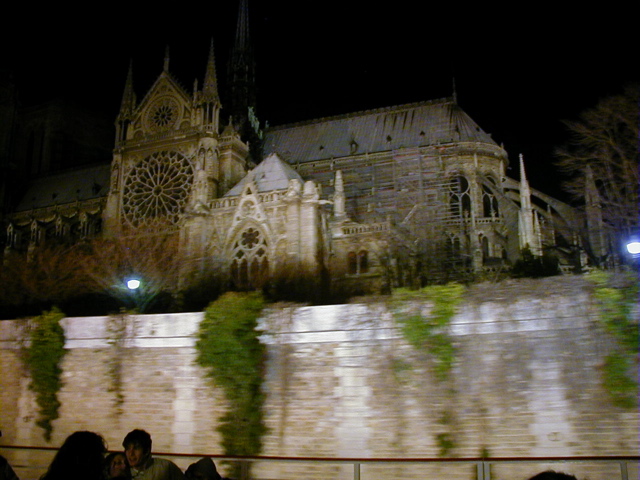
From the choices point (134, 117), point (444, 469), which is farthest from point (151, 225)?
point (444, 469)

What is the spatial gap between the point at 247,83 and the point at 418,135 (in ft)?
53.0

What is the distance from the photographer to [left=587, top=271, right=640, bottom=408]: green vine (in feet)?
31.8

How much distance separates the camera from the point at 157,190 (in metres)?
33.2

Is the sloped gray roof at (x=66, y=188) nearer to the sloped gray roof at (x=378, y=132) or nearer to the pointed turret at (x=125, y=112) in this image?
the pointed turret at (x=125, y=112)

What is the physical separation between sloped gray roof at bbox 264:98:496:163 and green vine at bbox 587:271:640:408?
2534 centimetres

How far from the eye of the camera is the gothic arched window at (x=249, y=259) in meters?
25.1

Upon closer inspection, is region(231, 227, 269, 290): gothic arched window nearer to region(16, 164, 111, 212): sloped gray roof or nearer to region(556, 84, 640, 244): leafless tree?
region(556, 84, 640, 244): leafless tree

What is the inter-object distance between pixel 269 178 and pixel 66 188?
23.1m

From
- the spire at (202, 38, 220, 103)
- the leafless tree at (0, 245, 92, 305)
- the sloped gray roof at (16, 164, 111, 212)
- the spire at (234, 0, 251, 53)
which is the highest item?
the spire at (234, 0, 251, 53)

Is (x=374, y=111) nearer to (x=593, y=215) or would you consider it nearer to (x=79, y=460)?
(x=593, y=215)

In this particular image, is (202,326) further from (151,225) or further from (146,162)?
(146,162)

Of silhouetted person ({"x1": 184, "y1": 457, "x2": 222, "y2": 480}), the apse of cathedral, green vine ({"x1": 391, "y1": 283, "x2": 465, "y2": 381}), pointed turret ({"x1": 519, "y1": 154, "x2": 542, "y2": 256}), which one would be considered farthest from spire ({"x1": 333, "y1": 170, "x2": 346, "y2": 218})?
silhouetted person ({"x1": 184, "y1": 457, "x2": 222, "y2": 480})

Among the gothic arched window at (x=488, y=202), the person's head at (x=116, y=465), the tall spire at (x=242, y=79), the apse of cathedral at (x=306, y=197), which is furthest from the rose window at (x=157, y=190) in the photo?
the person's head at (x=116, y=465)

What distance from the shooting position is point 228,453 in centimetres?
1156
